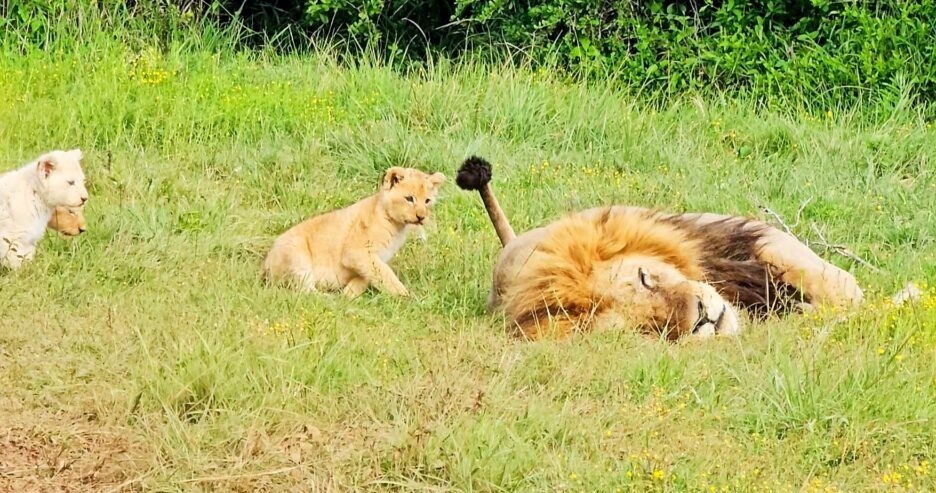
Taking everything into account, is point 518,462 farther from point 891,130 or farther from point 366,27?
point 366,27

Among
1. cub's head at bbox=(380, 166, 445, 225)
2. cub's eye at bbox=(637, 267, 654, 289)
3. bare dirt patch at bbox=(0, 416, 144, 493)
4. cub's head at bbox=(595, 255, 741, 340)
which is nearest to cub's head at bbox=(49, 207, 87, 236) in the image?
cub's head at bbox=(380, 166, 445, 225)

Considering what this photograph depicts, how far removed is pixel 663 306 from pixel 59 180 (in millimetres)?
2625

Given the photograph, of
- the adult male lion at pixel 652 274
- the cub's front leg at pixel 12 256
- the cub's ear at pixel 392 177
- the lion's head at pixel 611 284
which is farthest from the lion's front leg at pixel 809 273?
the cub's front leg at pixel 12 256

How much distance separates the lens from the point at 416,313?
5543 mm

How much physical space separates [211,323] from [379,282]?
1099 millimetres

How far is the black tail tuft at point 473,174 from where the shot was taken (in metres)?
5.65

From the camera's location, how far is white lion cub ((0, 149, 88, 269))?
18.6 ft

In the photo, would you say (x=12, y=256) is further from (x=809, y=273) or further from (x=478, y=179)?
(x=809, y=273)

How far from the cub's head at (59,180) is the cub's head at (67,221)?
0.10m

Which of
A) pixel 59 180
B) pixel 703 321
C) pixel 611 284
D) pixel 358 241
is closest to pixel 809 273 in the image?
pixel 703 321

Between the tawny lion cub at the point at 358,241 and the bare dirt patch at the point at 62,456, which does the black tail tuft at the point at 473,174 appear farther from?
the bare dirt patch at the point at 62,456

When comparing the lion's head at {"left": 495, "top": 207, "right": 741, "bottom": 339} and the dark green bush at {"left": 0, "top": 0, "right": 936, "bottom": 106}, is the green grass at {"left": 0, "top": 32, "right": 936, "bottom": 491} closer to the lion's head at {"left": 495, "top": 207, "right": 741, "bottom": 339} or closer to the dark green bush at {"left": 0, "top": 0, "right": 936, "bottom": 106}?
the lion's head at {"left": 495, "top": 207, "right": 741, "bottom": 339}

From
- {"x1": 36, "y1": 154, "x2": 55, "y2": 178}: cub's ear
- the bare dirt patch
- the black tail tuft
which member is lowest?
the bare dirt patch

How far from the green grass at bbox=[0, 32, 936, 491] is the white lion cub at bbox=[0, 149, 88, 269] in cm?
11
